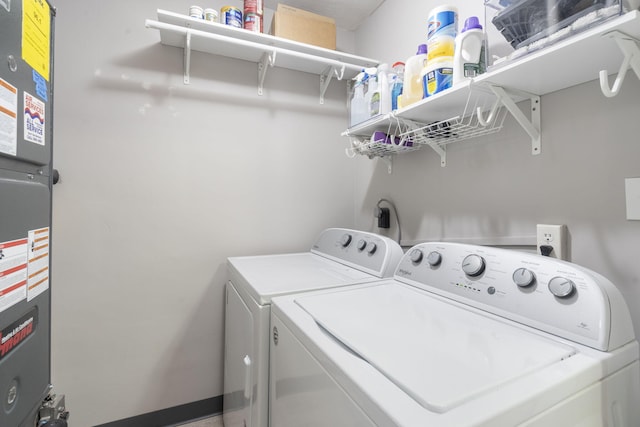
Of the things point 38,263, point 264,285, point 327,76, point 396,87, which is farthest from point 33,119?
point 327,76

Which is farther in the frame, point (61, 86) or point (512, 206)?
point (61, 86)

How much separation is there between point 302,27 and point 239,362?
6.23 ft

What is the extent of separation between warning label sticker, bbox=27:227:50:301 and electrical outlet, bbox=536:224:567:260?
62.1 inches

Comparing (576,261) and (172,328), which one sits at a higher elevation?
(576,261)

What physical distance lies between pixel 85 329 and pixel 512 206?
7.28 ft

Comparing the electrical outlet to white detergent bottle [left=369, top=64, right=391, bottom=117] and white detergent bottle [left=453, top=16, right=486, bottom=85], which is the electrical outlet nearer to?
white detergent bottle [left=453, top=16, right=486, bottom=85]

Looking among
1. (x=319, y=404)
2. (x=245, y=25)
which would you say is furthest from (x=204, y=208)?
(x=319, y=404)

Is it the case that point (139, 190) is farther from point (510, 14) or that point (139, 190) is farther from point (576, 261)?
A: point (576, 261)

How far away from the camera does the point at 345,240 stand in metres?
1.73

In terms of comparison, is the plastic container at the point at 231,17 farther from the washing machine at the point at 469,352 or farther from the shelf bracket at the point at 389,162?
the washing machine at the point at 469,352

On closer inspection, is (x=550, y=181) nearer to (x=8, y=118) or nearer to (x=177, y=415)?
(x=8, y=118)

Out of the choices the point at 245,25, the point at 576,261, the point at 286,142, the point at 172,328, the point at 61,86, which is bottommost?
the point at 172,328

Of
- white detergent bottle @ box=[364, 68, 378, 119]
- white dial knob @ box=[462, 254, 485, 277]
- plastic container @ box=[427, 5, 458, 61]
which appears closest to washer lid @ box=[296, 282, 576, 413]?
white dial knob @ box=[462, 254, 485, 277]

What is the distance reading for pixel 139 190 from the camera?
1747mm
